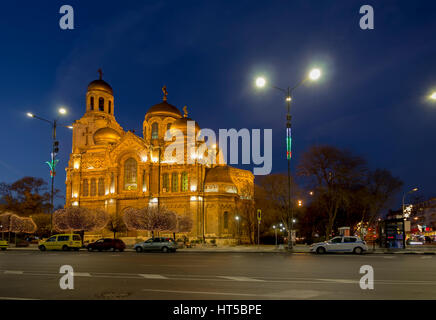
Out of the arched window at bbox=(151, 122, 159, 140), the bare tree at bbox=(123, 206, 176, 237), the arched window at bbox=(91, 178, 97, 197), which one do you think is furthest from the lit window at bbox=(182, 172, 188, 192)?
the arched window at bbox=(91, 178, 97, 197)

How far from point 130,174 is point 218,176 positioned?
638 inches

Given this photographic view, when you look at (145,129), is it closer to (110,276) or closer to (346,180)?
(346,180)

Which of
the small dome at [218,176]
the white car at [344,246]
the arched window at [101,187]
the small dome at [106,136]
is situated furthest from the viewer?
the small dome at [106,136]

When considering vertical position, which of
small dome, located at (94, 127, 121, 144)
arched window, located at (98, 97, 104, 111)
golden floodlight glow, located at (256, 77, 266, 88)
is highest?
arched window, located at (98, 97, 104, 111)

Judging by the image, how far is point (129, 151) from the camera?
7256cm

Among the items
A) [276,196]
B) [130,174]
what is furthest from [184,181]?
[276,196]

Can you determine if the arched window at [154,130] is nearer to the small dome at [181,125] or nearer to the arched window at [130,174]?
the small dome at [181,125]

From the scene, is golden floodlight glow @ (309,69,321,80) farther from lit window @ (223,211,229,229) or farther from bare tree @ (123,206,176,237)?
lit window @ (223,211,229,229)

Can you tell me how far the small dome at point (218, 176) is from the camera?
67062 mm

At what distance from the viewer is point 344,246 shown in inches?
1284

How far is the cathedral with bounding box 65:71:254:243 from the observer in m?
66.2

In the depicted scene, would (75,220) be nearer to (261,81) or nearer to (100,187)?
(100,187)

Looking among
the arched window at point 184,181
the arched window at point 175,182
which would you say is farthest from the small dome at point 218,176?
the arched window at point 175,182

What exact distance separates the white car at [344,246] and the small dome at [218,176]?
35.0 meters
